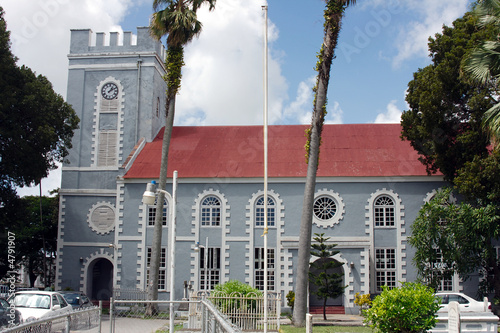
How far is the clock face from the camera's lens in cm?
3609

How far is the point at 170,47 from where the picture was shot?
2786 centimetres

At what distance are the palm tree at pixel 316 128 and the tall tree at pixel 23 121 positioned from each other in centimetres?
1516

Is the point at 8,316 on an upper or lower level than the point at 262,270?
lower

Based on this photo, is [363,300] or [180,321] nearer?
[180,321]


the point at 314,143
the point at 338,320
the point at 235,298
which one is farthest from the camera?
the point at 338,320

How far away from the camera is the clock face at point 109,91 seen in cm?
3609

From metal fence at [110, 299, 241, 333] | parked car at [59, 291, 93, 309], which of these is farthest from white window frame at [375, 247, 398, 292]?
parked car at [59, 291, 93, 309]

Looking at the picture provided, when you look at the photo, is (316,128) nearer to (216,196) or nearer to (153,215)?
(216,196)

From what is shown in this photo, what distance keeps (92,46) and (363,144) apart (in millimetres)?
20137

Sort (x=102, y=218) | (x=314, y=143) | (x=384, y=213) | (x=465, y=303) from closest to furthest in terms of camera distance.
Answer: (x=314, y=143), (x=465, y=303), (x=384, y=213), (x=102, y=218)

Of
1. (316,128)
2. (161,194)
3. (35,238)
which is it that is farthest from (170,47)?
(35,238)

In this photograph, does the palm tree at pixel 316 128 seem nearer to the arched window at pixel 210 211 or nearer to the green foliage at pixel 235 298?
the green foliage at pixel 235 298

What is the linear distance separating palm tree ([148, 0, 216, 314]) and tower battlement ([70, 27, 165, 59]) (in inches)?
343

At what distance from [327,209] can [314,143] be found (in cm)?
940
